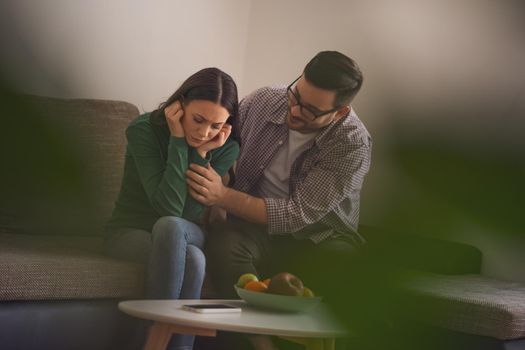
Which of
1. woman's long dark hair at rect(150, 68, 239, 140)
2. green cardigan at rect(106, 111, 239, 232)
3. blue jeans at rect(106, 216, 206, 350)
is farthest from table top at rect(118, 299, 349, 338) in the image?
woman's long dark hair at rect(150, 68, 239, 140)

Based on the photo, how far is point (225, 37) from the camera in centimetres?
26

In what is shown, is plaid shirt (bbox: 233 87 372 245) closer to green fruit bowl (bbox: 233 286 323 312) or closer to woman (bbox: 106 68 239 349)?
woman (bbox: 106 68 239 349)

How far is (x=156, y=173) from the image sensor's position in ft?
5.95

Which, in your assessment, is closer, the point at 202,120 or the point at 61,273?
the point at 61,273

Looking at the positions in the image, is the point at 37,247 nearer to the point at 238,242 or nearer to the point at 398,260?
the point at 238,242

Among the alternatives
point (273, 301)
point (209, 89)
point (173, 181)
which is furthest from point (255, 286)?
point (209, 89)

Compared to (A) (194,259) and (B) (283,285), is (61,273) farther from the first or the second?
(B) (283,285)

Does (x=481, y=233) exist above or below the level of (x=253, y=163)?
above

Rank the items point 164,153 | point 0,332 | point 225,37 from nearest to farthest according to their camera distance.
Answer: point 225,37 < point 0,332 < point 164,153

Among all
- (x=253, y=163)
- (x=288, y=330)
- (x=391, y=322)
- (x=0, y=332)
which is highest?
(x=391, y=322)

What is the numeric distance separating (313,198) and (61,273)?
0.60 meters

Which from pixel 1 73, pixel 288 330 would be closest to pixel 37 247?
pixel 288 330

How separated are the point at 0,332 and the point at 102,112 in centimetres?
69

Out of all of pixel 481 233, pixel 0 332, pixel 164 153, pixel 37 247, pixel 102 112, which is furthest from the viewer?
pixel 102 112
